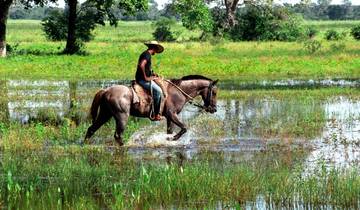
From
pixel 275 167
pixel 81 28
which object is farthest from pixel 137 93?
pixel 81 28

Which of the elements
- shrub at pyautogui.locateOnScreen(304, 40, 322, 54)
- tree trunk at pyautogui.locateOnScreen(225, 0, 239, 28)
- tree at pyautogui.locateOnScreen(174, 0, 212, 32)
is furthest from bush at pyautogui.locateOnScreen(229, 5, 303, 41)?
shrub at pyautogui.locateOnScreen(304, 40, 322, 54)

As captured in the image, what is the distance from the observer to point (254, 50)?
4156cm

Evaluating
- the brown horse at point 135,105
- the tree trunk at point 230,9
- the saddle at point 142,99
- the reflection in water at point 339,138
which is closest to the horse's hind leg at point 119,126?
the brown horse at point 135,105

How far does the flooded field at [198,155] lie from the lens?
31.4 ft

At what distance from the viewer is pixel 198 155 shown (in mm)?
13648

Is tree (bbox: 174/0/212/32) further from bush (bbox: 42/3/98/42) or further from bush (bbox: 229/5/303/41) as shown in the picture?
bush (bbox: 42/3/98/42)

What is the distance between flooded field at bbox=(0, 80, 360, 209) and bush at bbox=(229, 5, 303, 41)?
30954 mm

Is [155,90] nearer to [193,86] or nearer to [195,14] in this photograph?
[193,86]

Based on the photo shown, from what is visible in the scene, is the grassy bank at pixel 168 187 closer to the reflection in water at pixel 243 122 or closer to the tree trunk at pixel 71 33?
the reflection in water at pixel 243 122

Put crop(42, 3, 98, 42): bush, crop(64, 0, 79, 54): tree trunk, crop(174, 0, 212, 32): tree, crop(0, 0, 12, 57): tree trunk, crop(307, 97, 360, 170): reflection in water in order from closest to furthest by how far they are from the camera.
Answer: crop(307, 97, 360, 170): reflection in water
crop(0, 0, 12, 57): tree trunk
crop(64, 0, 79, 54): tree trunk
crop(42, 3, 98, 42): bush
crop(174, 0, 212, 32): tree

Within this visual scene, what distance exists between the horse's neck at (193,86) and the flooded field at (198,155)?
96 centimetres

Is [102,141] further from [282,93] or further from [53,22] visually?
[53,22]

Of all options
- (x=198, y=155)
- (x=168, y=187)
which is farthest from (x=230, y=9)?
(x=168, y=187)

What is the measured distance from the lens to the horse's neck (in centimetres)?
1592
